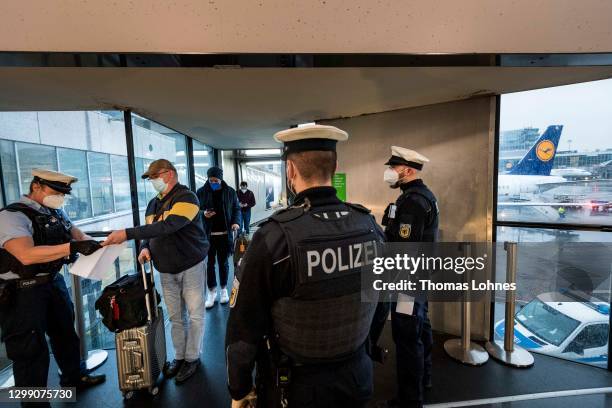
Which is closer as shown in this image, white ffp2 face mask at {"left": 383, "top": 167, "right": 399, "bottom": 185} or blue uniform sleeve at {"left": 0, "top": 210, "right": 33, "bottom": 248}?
blue uniform sleeve at {"left": 0, "top": 210, "right": 33, "bottom": 248}

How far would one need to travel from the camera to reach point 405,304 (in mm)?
1812

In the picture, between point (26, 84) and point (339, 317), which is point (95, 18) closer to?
point (26, 84)

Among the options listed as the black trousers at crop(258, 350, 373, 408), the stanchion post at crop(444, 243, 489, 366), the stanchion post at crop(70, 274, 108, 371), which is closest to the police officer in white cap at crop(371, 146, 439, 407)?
the stanchion post at crop(444, 243, 489, 366)

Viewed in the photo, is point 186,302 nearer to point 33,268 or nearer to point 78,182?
point 33,268

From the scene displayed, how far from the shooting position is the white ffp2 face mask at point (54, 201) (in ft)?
5.89

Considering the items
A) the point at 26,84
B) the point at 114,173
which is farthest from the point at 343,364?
the point at 114,173

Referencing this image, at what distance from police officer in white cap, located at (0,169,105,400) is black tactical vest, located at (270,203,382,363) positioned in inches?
58.1

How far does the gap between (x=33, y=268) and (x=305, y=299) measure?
181 cm

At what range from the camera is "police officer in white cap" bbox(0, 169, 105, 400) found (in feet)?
5.35

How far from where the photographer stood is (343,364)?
3.44ft

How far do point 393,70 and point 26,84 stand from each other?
2320mm

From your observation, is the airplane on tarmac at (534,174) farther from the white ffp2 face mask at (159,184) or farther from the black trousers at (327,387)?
the white ffp2 face mask at (159,184)

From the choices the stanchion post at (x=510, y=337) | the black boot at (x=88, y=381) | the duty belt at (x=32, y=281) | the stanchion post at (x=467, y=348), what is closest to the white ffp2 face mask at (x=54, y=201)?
the duty belt at (x=32, y=281)

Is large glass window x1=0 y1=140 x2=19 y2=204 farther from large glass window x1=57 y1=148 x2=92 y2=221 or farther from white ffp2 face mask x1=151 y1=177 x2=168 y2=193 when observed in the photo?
white ffp2 face mask x1=151 y1=177 x2=168 y2=193
